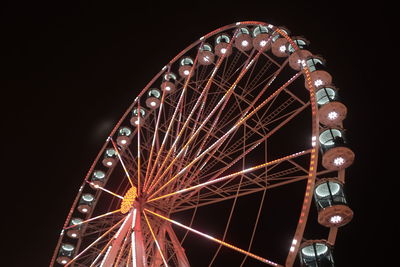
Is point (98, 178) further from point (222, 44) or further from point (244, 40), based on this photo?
point (244, 40)

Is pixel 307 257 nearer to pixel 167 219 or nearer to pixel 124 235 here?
pixel 167 219

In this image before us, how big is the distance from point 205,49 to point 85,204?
5.93 metres

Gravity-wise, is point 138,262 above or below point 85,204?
below

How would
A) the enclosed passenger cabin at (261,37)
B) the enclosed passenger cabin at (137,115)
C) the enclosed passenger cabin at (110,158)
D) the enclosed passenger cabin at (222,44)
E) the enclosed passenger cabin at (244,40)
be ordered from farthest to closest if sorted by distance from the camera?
the enclosed passenger cabin at (110,158) → the enclosed passenger cabin at (137,115) → the enclosed passenger cabin at (222,44) → the enclosed passenger cabin at (244,40) → the enclosed passenger cabin at (261,37)

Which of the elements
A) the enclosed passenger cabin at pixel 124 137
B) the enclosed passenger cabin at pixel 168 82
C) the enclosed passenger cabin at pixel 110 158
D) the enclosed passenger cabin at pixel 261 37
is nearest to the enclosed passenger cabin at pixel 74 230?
the enclosed passenger cabin at pixel 110 158

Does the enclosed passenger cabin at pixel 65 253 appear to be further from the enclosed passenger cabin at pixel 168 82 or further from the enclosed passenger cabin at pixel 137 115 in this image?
the enclosed passenger cabin at pixel 168 82

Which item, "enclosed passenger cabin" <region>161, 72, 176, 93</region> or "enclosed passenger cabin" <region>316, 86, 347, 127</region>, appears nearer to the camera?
"enclosed passenger cabin" <region>316, 86, 347, 127</region>

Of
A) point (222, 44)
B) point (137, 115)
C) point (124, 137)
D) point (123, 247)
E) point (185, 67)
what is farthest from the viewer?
point (124, 137)

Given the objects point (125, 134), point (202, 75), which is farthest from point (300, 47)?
point (125, 134)

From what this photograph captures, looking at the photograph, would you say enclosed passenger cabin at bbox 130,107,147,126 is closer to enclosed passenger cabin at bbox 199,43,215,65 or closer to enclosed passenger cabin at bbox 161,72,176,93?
enclosed passenger cabin at bbox 161,72,176,93

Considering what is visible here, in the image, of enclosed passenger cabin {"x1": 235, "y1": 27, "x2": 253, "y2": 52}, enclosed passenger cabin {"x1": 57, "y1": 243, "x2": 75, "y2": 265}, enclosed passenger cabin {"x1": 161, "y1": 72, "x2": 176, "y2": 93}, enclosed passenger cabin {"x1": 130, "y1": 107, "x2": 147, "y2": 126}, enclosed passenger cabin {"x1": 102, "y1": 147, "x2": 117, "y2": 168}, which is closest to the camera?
enclosed passenger cabin {"x1": 235, "y1": 27, "x2": 253, "y2": 52}

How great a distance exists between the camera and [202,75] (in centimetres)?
1323

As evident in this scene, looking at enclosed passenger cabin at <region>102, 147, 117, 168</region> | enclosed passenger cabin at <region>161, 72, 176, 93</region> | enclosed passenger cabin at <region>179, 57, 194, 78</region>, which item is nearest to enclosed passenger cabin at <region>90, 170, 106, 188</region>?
enclosed passenger cabin at <region>102, 147, 117, 168</region>

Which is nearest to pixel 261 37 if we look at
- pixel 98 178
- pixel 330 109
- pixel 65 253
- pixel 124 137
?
pixel 330 109
